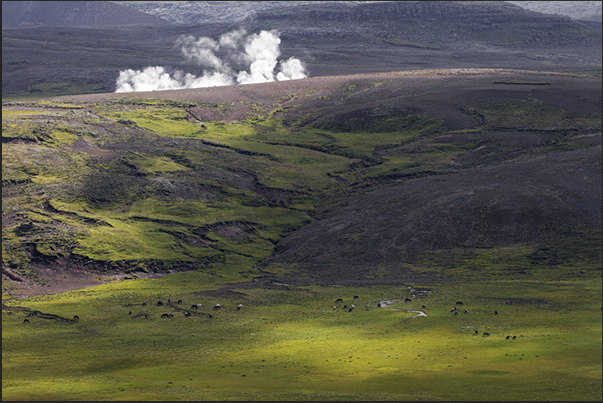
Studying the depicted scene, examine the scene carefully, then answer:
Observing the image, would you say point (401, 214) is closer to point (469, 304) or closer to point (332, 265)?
point (332, 265)

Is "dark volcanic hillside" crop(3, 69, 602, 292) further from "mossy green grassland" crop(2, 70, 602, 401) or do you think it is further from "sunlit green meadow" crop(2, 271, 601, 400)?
"sunlit green meadow" crop(2, 271, 601, 400)

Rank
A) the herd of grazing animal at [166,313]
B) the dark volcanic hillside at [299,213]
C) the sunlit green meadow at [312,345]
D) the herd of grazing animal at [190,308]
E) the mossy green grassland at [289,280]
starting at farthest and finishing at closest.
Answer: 1. the dark volcanic hillside at [299,213]
2. the herd of grazing animal at [190,308]
3. the herd of grazing animal at [166,313]
4. the mossy green grassland at [289,280]
5. the sunlit green meadow at [312,345]

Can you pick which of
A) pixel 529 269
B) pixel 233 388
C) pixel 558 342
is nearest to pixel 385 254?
pixel 529 269

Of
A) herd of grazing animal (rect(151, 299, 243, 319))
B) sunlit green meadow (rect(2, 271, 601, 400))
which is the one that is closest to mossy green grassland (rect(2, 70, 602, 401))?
sunlit green meadow (rect(2, 271, 601, 400))

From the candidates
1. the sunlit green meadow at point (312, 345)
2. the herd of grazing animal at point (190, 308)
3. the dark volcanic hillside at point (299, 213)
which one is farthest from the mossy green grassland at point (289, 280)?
the herd of grazing animal at point (190, 308)

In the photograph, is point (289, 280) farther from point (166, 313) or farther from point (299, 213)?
point (299, 213)

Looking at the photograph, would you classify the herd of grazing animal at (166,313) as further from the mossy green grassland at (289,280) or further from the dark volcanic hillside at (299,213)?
the dark volcanic hillside at (299,213)

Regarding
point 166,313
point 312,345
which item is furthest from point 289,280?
point 312,345
